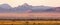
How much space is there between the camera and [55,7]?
0.89 meters

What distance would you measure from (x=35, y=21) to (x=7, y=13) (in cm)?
22

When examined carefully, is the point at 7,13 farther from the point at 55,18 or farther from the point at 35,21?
the point at 55,18

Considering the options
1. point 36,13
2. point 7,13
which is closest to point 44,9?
point 36,13

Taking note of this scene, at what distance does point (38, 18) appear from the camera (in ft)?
2.85

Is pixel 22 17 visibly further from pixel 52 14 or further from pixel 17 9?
pixel 52 14

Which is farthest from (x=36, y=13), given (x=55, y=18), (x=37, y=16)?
(x=55, y=18)

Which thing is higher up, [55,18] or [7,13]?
[7,13]

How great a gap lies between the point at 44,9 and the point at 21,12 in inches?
6.9

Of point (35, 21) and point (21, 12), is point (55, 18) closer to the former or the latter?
point (35, 21)

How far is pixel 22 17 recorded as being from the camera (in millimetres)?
869

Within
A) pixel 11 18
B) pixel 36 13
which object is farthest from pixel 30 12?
pixel 11 18

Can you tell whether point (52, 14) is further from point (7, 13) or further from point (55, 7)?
point (7, 13)

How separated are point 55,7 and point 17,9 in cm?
29

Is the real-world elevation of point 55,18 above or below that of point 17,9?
below
